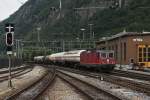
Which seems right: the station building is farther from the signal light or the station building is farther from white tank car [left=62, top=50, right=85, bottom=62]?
the signal light

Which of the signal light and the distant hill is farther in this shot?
the distant hill

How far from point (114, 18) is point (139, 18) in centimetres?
1111

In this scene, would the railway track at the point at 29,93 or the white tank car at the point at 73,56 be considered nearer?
the railway track at the point at 29,93

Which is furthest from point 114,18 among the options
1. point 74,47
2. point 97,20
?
point 74,47

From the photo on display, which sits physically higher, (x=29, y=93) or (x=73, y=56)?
(x=73, y=56)

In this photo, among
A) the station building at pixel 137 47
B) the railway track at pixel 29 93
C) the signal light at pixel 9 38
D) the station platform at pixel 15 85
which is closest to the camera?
the railway track at pixel 29 93

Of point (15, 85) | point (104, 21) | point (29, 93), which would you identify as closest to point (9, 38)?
point (15, 85)

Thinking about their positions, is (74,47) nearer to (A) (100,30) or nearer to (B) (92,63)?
(A) (100,30)

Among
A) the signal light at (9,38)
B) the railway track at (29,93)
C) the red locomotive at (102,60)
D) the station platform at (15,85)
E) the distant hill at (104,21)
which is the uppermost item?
the distant hill at (104,21)

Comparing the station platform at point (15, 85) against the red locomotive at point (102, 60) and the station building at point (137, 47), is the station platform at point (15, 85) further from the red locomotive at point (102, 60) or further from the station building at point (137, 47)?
the station building at point (137, 47)

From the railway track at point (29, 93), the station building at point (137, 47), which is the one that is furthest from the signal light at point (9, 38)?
the station building at point (137, 47)

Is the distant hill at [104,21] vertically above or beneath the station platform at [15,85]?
above

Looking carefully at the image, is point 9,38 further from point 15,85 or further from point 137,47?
point 137,47

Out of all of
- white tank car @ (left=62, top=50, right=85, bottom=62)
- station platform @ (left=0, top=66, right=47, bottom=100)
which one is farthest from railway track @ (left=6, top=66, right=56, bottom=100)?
white tank car @ (left=62, top=50, right=85, bottom=62)
